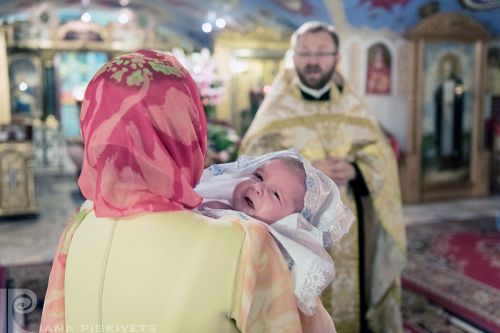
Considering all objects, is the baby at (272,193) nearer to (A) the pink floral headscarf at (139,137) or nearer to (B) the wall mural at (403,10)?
(A) the pink floral headscarf at (139,137)

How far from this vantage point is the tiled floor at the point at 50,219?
5480 mm

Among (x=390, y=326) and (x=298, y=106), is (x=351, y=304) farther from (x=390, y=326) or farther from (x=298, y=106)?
(x=298, y=106)

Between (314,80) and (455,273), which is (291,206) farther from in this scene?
(455,273)

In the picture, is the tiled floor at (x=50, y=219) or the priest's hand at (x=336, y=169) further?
the tiled floor at (x=50, y=219)

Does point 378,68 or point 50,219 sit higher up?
point 378,68

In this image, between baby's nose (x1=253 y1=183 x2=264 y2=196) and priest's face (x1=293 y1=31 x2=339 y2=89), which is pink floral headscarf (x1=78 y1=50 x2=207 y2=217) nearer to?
baby's nose (x1=253 y1=183 x2=264 y2=196)

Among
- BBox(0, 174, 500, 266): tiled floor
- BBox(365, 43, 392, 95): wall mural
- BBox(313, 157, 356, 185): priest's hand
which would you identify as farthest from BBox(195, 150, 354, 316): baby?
BBox(365, 43, 392, 95): wall mural

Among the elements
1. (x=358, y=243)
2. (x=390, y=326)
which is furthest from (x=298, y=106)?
(x=390, y=326)

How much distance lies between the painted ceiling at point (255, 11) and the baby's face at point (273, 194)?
21.9 feet

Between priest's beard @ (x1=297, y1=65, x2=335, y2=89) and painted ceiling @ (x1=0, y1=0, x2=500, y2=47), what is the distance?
16.0 feet

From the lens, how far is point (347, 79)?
5.73 meters

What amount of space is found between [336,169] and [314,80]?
0.50m

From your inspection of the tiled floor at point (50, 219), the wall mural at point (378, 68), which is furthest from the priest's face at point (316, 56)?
the wall mural at point (378, 68)

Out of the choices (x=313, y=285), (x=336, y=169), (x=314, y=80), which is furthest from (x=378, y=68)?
(x=313, y=285)
